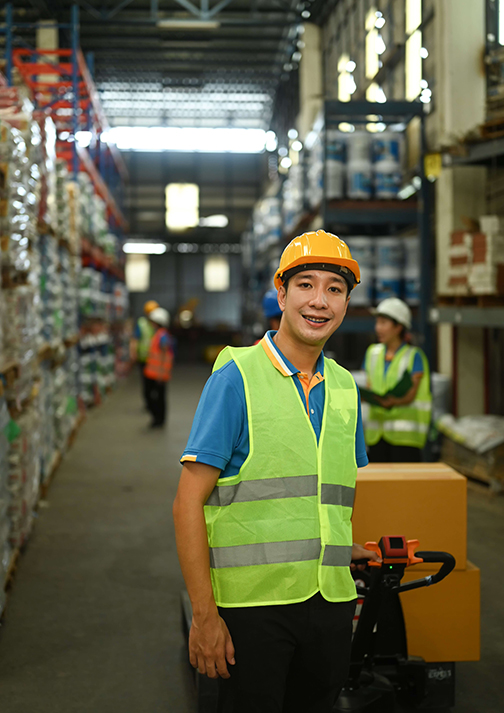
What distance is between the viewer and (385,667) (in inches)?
116

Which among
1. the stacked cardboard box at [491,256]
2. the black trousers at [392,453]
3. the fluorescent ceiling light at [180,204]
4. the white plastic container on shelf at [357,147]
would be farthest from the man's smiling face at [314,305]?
the fluorescent ceiling light at [180,204]

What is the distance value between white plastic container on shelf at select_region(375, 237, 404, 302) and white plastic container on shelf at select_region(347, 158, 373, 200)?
51 centimetres

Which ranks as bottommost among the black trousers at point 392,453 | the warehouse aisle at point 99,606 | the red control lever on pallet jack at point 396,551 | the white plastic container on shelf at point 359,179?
the warehouse aisle at point 99,606

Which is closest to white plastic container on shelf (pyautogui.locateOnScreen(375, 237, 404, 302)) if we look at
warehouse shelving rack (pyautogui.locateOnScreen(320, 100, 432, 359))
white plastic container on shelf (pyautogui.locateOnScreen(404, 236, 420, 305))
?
white plastic container on shelf (pyautogui.locateOnScreen(404, 236, 420, 305))

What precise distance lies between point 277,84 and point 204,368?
963 centimetres

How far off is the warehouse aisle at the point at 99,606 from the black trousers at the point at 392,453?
1.64m

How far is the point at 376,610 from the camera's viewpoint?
8.16 feet

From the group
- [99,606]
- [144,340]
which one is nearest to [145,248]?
[144,340]

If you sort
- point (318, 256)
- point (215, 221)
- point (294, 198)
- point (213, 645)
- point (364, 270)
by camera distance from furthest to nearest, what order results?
point (215, 221) < point (294, 198) < point (364, 270) < point (318, 256) < point (213, 645)

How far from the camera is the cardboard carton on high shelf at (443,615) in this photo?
2.93 m

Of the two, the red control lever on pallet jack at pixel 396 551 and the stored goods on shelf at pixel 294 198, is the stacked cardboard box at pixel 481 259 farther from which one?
the red control lever on pallet jack at pixel 396 551

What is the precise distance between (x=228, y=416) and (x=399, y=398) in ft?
10.6

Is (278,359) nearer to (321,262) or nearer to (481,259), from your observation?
(321,262)

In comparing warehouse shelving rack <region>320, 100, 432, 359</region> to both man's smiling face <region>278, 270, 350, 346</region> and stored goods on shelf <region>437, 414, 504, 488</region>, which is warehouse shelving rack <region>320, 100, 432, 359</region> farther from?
man's smiling face <region>278, 270, 350, 346</region>
